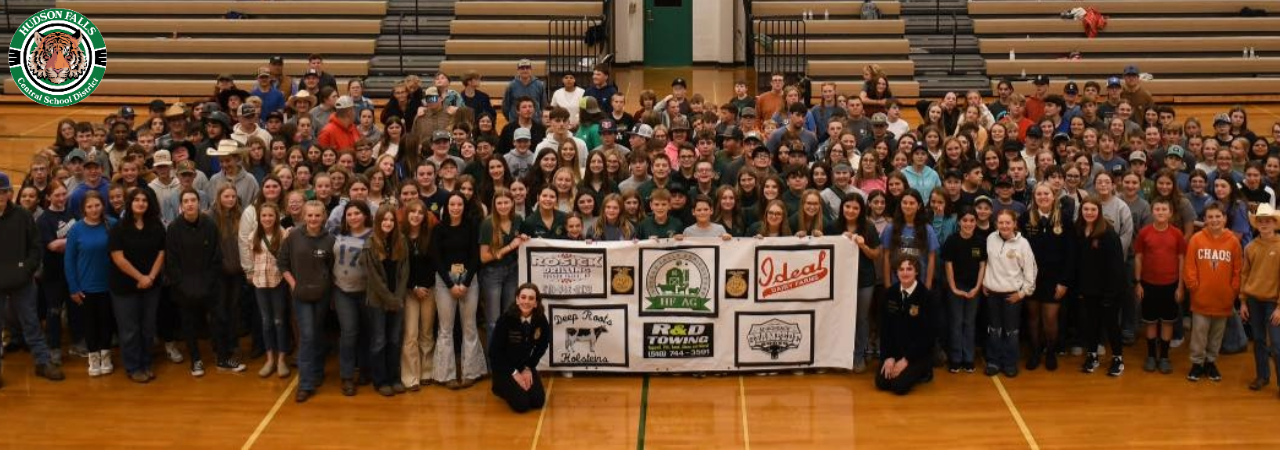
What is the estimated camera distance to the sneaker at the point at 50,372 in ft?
34.6

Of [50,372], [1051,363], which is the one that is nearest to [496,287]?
[50,372]

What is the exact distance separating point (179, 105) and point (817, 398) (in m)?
7.31

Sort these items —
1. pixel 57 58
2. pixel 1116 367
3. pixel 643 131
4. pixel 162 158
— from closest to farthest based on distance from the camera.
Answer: pixel 1116 367, pixel 162 158, pixel 643 131, pixel 57 58

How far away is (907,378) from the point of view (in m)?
10.2

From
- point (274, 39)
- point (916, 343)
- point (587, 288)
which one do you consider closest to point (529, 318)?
point (587, 288)

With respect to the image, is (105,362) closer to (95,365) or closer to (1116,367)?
(95,365)

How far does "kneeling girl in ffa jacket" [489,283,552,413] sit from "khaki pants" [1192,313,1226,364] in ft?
16.6

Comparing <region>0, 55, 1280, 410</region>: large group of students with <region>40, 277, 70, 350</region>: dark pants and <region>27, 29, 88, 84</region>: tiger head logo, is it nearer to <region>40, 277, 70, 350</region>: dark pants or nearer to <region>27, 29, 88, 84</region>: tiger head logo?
<region>40, 277, 70, 350</region>: dark pants

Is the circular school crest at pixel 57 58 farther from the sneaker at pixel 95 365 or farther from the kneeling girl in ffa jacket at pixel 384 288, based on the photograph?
the kneeling girl in ffa jacket at pixel 384 288

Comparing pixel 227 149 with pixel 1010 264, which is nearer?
pixel 1010 264

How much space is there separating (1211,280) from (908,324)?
2375 mm

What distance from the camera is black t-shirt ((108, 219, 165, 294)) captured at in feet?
33.5

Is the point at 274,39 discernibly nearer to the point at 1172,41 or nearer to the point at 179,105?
the point at 179,105

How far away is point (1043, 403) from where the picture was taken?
33.0 ft
